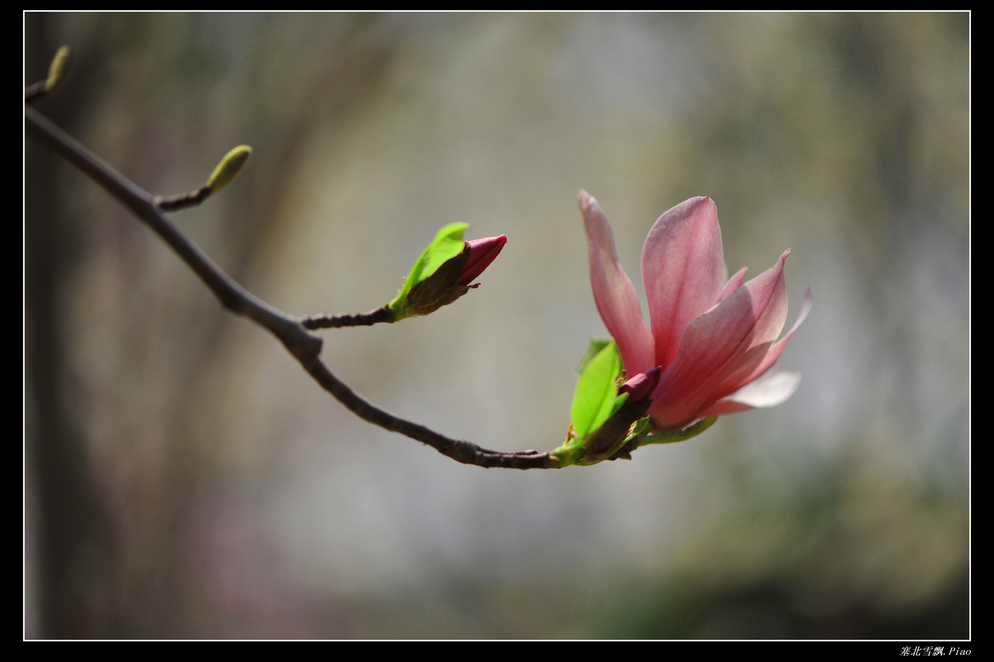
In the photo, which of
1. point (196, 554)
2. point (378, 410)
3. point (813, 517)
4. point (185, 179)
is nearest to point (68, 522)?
point (196, 554)

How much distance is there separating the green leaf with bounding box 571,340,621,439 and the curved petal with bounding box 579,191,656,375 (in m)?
0.06

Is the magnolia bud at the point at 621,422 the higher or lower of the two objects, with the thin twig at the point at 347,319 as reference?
lower

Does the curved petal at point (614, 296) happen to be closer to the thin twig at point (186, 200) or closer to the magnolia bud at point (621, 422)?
the magnolia bud at point (621, 422)

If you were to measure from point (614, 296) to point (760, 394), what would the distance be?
0.12 m

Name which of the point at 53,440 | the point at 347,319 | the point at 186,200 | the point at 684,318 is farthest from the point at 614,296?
the point at 53,440

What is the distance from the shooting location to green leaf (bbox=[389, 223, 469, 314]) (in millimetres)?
346

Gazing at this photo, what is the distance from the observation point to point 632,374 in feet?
1.27

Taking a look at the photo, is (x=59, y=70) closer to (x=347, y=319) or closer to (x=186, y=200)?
(x=186, y=200)

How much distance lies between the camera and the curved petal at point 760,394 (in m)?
0.38

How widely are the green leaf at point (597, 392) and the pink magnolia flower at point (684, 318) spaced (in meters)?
0.06

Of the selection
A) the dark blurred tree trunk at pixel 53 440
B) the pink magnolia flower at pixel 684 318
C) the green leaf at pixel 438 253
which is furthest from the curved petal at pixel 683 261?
the dark blurred tree trunk at pixel 53 440

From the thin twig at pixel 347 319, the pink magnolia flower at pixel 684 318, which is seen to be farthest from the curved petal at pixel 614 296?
the thin twig at pixel 347 319

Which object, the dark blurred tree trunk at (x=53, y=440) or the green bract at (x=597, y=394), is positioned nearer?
the green bract at (x=597, y=394)

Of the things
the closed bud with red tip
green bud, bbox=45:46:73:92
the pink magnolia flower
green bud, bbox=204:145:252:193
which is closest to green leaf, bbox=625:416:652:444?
the pink magnolia flower
